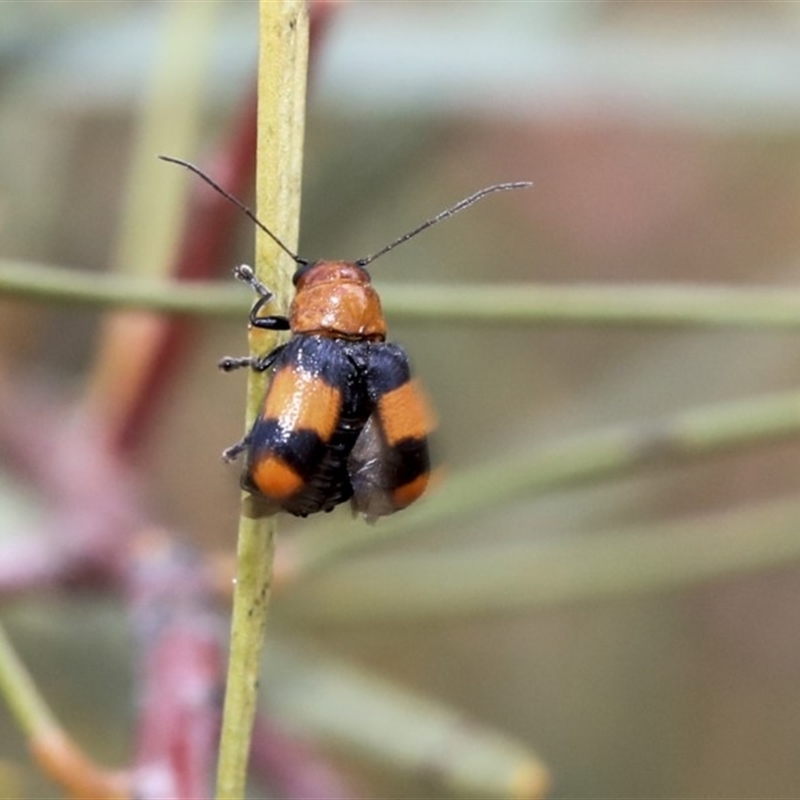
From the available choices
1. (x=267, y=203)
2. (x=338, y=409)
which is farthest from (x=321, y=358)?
(x=267, y=203)

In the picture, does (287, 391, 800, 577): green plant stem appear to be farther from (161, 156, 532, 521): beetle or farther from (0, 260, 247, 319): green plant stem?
(0, 260, 247, 319): green plant stem

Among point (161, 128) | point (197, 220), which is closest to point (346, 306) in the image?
point (197, 220)

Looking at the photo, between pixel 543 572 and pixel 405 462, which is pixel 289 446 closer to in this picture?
pixel 405 462

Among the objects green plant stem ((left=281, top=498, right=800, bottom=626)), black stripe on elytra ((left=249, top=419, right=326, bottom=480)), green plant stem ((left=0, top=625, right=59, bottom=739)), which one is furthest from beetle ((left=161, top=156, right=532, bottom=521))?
green plant stem ((left=281, top=498, right=800, bottom=626))

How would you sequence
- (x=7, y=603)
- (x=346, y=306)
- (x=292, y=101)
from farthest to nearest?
(x=7, y=603), (x=346, y=306), (x=292, y=101)

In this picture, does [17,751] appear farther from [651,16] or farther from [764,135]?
[651,16]

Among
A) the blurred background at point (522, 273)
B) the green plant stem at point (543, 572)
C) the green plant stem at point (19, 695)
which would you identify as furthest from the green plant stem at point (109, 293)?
the green plant stem at point (543, 572)
